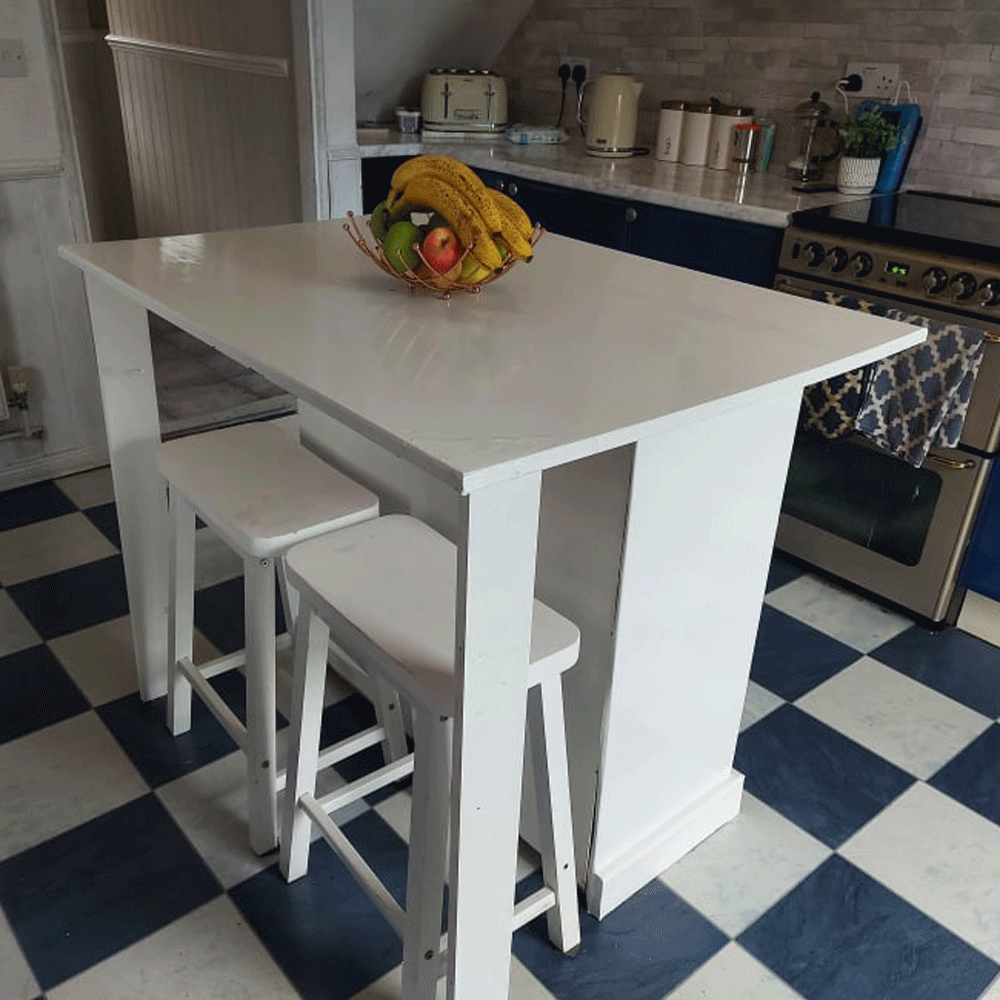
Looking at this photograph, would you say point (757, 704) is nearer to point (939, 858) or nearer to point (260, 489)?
point (939, 858)

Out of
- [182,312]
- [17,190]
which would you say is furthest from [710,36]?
[182,312]

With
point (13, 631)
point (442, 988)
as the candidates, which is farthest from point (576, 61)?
point (442, 988)

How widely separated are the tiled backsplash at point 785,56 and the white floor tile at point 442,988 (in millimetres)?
2327

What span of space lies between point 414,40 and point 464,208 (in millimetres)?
2418

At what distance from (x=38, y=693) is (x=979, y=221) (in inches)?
96.6

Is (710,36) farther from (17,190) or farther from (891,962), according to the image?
(891,962)

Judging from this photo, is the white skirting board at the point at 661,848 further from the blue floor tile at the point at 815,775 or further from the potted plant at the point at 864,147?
the potted plant at the point at 864,147

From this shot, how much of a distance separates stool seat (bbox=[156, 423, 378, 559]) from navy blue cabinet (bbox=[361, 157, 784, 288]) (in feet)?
4.60

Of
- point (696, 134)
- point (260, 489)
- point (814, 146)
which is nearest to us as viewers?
point (260, 489)

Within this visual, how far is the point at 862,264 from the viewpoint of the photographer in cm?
229

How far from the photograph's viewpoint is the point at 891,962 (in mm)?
1520

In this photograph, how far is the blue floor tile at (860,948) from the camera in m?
1.48

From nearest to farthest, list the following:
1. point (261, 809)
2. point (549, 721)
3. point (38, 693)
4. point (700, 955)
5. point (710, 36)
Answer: point (549, 721)
point (700, 955)
point (261, 809)
point (38, 693)
point (710, 36)

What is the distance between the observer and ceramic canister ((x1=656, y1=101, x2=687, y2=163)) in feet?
10.3
